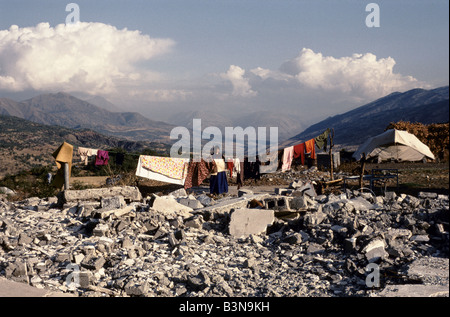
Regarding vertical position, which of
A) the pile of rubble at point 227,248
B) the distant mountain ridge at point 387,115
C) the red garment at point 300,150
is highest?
the distant mountain ridge at point 387,115

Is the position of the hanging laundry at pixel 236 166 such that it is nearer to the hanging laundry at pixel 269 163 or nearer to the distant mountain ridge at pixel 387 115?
the hanging laundry at pixel 269 163

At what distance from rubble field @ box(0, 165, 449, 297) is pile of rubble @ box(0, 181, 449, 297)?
2cm

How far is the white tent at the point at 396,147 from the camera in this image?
9.35 m

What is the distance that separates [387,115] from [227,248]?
15331 centimetres

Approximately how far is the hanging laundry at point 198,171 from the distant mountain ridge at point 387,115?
312 feet

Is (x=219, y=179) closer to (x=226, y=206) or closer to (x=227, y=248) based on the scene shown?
(x=226, y=206)

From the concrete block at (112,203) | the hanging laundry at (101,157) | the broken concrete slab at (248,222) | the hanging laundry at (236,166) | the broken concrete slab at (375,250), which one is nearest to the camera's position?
the broken concrete slab at (375,250)

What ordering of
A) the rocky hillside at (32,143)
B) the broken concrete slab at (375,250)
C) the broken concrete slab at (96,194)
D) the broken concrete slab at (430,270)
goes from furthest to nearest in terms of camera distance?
the rocky hillside at (32,143), the broken concrete slab at (96,194), the broken concrete slab at (375,250), the broken concrete slab at (430,270)

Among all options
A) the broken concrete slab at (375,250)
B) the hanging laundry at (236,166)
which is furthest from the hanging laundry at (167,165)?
the broken concrete slab at (375,250)

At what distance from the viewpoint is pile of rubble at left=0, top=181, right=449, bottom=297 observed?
483cm

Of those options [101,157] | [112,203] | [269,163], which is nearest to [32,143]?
[101,157]

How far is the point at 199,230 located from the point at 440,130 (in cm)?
1999

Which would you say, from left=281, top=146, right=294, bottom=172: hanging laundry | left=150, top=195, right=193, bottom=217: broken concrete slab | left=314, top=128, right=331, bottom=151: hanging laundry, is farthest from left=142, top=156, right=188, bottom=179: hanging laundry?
left=314, top=128, right=331, bottom=151: hanging laundry
